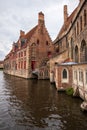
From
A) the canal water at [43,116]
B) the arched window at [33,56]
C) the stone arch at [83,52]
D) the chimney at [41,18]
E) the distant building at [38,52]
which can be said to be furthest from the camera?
the chimney at [41,18]

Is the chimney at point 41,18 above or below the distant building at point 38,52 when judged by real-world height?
above

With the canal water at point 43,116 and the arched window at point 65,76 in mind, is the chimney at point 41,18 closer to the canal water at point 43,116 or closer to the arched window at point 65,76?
the arched window at point 65,76

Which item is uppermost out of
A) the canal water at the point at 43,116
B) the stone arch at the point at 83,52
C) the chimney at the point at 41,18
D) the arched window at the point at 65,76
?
the chimney at the point at 41,18

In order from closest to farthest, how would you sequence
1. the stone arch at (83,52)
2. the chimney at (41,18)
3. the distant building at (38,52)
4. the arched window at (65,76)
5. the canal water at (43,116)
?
the canal water at (43,116)
the arched window at (65,76)
the stone arch at (83,52)
the distant building at (38,52)
the chimney at (41,18)

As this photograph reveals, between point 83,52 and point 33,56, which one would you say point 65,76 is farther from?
point 33,56

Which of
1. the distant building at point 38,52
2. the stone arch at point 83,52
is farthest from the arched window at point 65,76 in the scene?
the distant building at point 38,52

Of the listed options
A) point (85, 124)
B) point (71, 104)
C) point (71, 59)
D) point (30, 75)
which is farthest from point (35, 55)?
point (85, 124)

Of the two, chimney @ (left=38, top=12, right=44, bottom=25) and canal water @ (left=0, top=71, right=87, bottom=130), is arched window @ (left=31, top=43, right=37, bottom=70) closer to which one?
chimney @ (left=38, top=12, right=44, bottom=25)

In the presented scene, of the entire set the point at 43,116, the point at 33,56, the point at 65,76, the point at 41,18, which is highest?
the point at 41,18

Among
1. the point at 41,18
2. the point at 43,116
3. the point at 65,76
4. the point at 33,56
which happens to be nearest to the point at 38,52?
the point at 33,56

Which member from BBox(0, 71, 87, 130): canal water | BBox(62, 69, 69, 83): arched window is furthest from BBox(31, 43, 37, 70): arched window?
BBox(0, 71, 87, 130): canal water

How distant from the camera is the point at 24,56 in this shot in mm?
41656

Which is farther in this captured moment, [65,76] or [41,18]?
[41,18]

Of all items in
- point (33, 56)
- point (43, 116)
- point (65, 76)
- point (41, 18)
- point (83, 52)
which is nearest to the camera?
Answer: point (43, 116)
